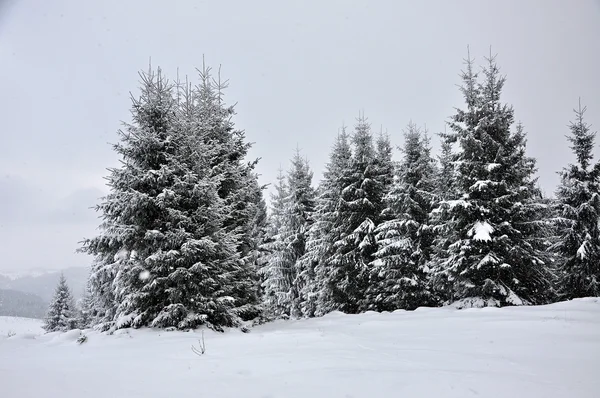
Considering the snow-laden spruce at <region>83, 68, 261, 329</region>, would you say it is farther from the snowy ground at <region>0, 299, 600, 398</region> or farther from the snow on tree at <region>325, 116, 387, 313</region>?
the snow on tree at <region>325, 116, 387, 313</region>

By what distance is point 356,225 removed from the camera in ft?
69.2

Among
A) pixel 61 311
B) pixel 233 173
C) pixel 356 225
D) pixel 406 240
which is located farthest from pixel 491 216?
pixel 61 311

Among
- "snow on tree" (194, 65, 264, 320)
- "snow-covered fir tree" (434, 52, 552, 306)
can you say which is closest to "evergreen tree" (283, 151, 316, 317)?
"snow on tree" (194, 65, 264, 320)

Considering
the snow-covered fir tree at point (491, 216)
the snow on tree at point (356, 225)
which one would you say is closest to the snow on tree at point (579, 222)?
the snow-covered fir tree at point (491, 216)

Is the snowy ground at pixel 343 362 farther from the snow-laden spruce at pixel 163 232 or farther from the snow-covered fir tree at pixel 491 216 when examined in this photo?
the snow-covered fir tree at pixel 491 216

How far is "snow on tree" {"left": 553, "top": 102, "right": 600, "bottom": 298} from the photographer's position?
1981 centimetres

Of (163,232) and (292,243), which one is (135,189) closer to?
(163,232)

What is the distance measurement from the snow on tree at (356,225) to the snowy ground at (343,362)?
10.3 metres

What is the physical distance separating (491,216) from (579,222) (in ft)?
31.6

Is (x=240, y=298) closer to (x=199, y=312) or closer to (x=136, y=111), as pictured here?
(x=199, y=312)

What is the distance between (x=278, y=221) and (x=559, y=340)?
25.9 metres

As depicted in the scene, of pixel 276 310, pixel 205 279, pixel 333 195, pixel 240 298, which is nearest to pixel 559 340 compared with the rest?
pixel 205 279

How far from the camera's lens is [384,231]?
19625mm

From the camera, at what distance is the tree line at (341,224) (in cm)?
1144
